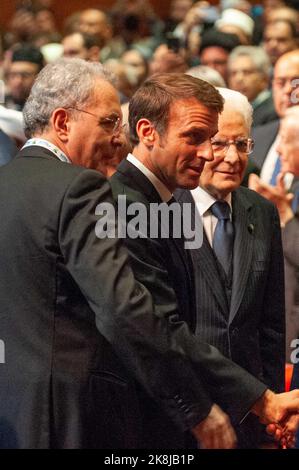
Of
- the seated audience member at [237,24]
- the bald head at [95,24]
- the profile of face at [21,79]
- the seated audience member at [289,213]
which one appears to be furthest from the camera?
the bald head at [95,24]

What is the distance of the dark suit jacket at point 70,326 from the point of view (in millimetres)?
2639

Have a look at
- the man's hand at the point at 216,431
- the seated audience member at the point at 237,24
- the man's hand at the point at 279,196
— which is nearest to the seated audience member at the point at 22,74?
the seated audience member at the point at 237,24

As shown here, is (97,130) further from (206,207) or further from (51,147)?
(206,207)

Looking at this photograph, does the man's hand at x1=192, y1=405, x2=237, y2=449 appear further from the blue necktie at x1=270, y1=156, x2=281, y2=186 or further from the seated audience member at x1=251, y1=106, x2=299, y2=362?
the blue necktie at x1=270, y1=156, x2=281, y2=186

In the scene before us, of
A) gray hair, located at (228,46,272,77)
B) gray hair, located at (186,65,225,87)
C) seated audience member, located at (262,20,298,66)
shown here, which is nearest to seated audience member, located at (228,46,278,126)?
gray hair, located at (228,46,272,77)

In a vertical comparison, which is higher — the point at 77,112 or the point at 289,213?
the point at 77,112

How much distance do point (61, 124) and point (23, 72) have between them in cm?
383

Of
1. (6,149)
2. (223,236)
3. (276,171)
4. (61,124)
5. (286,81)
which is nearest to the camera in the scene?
(61,124)

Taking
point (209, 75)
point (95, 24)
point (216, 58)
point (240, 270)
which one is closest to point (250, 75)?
point (216, 58)

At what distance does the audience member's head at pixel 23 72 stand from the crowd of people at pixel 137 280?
319 cm

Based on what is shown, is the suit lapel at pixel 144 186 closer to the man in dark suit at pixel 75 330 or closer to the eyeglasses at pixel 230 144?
the man in dark suit at pixel 75 330

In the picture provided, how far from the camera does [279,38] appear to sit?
706 centimetres

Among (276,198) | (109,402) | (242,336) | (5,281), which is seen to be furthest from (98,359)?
(276,198)

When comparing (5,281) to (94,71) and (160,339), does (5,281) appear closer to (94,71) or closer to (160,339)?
(160,339)
